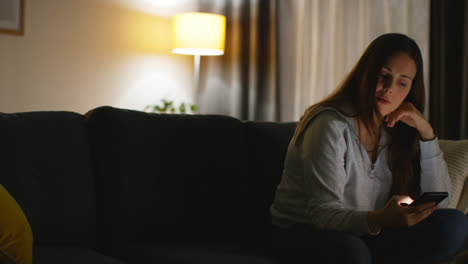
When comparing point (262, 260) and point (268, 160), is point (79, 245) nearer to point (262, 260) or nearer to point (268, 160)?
point (262, 260)

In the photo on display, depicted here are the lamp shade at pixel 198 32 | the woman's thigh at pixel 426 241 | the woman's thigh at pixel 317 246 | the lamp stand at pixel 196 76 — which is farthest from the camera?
the lamp stand at pixel 196 76

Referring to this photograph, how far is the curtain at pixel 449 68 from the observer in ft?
8.39

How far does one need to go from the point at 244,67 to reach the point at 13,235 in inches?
111

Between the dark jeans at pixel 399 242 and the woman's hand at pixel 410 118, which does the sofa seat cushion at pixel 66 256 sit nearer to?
the dark jeans at pixel 399 242

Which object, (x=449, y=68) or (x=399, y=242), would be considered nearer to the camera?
(x=399, y=242)

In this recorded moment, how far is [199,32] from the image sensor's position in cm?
354

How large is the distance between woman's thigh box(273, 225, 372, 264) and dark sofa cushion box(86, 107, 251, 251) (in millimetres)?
316

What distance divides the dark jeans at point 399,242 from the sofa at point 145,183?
13 centimetres

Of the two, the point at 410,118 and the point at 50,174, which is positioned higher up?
the point at 410,118

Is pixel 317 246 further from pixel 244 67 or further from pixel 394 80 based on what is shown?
pixel 244 67

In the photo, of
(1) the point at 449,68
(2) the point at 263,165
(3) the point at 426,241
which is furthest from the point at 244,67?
(3) the point at 426,241

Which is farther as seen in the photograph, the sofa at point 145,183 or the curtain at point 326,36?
the curtain at point 326,36

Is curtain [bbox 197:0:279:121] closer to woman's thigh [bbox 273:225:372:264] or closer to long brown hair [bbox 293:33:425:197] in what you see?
long brown hair [bbox 293:33:425:197]

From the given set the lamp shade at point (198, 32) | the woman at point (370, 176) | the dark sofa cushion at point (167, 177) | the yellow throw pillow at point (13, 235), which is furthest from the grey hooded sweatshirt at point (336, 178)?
the lamp shade at point (198, 32)
